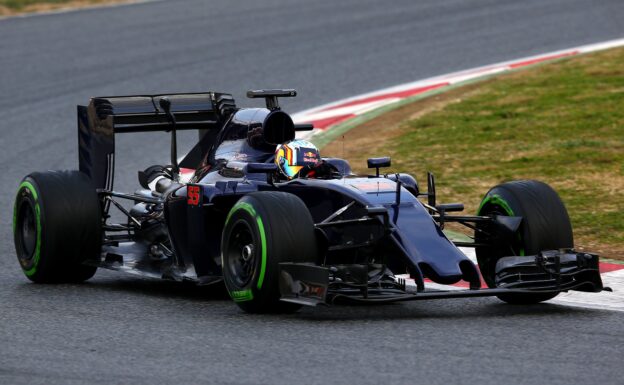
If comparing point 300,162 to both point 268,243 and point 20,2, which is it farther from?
point 20,2

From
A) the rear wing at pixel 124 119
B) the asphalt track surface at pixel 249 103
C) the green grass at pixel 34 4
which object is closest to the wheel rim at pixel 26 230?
the asphalt track surface at pixel 249 103

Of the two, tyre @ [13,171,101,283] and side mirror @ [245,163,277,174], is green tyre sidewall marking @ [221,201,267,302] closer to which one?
side mirror @ [245,163,277,174]

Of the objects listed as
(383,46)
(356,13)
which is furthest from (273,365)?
(356,13)

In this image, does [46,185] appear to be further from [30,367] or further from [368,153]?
[368,153]

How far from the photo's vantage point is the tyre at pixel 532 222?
8.84 meters

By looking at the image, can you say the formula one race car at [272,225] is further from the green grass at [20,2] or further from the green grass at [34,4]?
the green grass at [20,2]

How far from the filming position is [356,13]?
24.5m

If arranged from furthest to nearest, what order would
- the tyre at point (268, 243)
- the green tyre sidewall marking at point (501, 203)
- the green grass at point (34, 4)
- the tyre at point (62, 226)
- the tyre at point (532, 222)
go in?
the green grass at point (34, 4), the tyre at point (62, 226), the green tyre sidewall marking at point (501, 203), the tyre at point (532, 222), the tyre at point (268, 243)

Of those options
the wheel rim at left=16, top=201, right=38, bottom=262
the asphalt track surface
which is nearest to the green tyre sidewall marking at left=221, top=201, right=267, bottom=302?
the asphalt track surface

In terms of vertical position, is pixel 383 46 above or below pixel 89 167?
above

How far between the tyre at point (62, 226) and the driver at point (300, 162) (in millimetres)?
1466

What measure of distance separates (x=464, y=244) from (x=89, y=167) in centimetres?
324

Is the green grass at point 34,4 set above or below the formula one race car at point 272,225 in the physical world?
above

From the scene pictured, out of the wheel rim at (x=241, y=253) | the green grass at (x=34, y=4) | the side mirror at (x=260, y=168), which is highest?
the green grass at (x=34, y=4)
